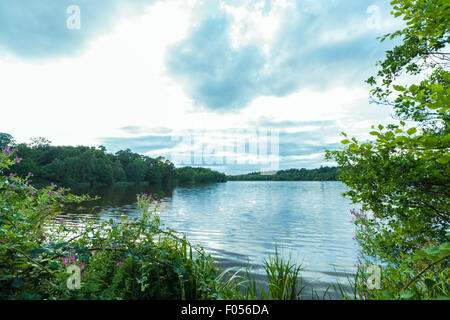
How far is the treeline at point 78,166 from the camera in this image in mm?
49037

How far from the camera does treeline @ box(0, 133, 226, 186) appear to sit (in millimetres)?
49037

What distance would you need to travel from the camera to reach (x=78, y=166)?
2482 inches

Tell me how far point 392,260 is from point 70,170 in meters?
72.6

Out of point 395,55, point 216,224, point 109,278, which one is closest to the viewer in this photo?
point 109,278

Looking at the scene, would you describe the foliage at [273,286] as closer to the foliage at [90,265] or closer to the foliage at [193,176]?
the foliage at [90,265]

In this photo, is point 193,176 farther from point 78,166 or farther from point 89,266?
point 89,266

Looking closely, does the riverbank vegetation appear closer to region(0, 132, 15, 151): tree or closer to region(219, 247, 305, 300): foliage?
region(219, 247, 305, 300): foliage

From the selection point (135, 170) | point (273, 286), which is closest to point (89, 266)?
point (273, 286)

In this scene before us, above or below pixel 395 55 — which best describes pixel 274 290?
below

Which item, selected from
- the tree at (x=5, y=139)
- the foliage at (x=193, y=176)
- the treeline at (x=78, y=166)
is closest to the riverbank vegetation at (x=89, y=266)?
the treeline at (x=78, y=166)
